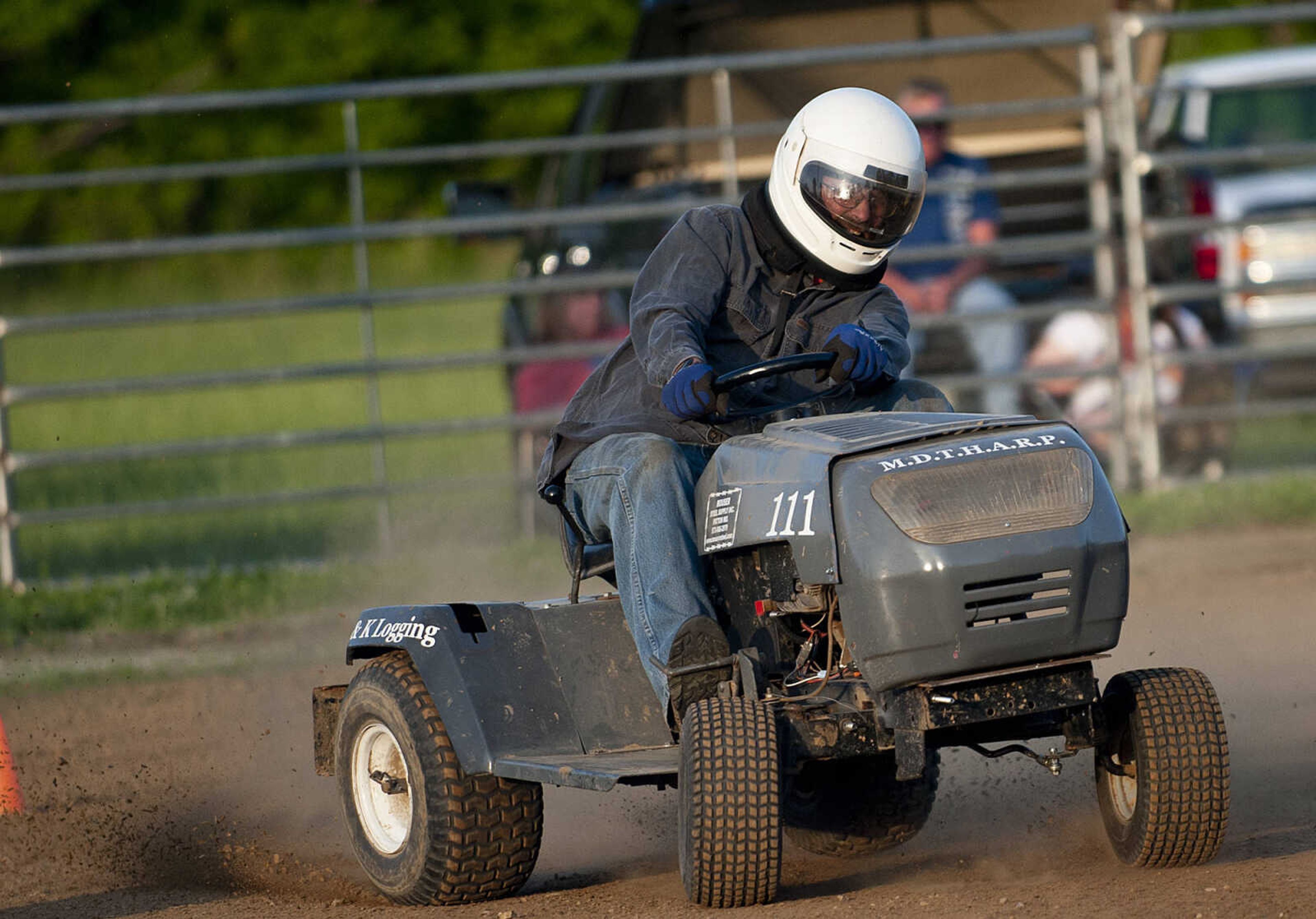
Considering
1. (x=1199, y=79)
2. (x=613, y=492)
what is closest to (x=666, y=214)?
(x=1199, y=79)

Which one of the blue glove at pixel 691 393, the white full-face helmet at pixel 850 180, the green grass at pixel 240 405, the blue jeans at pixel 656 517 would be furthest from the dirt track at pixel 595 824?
the green grass at pixel 240 405

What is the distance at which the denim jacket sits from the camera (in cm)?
485

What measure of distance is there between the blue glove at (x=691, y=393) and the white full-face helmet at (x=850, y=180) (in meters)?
0.55

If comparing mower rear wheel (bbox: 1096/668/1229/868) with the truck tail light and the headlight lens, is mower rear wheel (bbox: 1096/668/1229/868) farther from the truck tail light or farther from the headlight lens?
the truck tail light

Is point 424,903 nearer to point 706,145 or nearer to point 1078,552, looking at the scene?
point 1078,552

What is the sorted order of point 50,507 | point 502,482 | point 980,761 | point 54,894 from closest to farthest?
1. point 54,894
2. point 980,761
3. point 502,482
4. point 50,507

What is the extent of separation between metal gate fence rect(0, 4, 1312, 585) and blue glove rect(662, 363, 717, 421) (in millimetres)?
5633

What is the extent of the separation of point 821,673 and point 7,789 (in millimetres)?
2850

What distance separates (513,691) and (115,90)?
934 inches

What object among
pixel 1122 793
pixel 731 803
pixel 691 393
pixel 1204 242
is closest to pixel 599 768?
pixel 731 803

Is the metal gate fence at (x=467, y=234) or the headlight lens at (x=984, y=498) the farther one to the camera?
the metal gate fence at (x=467, y=234)

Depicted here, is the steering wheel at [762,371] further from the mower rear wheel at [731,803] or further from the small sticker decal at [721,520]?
the mower rear wheel at [731,803]

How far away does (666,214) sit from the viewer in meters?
10.3

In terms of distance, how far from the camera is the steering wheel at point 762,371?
4477 millimetres
